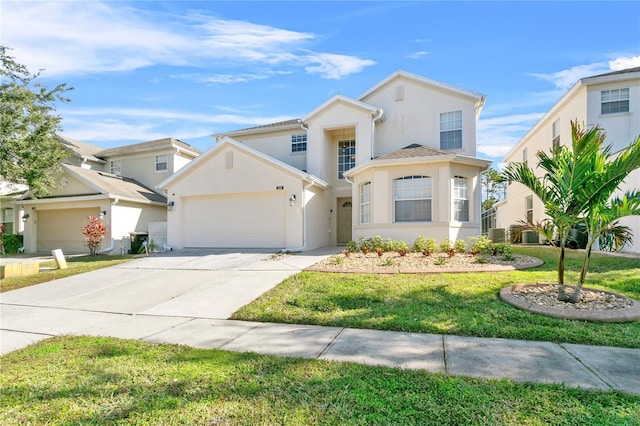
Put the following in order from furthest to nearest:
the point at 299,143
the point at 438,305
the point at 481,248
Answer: the point at 299,143, the point at 481,248, the point at 438,305

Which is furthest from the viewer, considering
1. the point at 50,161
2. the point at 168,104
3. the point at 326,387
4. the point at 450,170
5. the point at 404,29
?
the point at 50,161

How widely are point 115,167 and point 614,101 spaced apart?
91.7 feet

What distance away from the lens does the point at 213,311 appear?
6.15 metres

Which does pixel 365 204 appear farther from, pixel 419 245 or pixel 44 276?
pixel 44 276

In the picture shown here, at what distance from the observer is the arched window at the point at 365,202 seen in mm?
13555

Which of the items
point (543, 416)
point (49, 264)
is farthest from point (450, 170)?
point (49, 264)

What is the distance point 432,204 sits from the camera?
40.6 feet

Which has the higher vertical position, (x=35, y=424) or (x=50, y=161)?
(x=50, y=161)

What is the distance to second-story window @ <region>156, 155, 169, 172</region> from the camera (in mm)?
20719

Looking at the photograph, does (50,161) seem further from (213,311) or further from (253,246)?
(213,311)

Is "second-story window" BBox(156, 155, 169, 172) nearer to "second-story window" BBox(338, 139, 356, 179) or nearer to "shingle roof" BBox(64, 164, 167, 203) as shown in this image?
"shingle roof" BBox(64, 164, 167, 203)

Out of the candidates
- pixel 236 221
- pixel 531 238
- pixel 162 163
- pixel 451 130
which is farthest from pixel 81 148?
pixel 531 238

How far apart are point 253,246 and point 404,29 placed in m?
10.2

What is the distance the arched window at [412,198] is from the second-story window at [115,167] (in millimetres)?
19071
